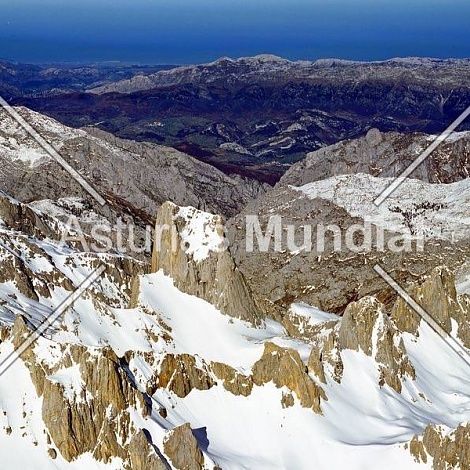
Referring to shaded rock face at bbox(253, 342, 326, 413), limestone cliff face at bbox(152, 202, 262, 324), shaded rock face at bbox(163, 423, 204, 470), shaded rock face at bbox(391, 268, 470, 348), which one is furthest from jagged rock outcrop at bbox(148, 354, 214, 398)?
shaded rock face at bbox(391, 268, 470, 348)


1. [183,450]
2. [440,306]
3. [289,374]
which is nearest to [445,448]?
[289,374]

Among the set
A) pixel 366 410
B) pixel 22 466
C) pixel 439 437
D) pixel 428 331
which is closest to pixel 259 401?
pixel 366 410

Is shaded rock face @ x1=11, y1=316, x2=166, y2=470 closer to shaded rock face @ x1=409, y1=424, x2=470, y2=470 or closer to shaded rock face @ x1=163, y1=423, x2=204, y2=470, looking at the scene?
shaded rock face @ x1=163, y1=423, x2=204, y2=470

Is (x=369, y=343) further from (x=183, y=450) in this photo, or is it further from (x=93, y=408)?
(x=93, y=408)

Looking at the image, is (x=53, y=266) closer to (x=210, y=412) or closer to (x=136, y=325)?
(x=136, y=325)

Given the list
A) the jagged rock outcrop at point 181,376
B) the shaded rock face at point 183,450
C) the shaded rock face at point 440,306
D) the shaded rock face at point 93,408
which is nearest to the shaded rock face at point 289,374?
the jagged rock outcrop at point 181,376

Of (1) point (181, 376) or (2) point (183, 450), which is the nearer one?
(2) point (183, 450)
